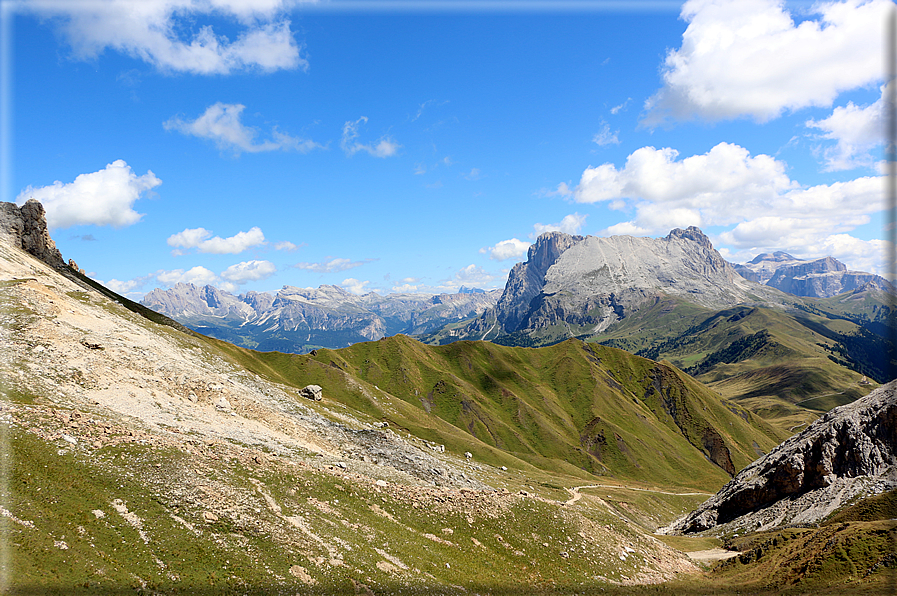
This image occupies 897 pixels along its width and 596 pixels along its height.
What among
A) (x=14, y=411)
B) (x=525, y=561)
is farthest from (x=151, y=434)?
(x=525, y=561)

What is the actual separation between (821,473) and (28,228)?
18905 cm

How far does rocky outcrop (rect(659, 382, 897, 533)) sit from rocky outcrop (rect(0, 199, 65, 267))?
173 m

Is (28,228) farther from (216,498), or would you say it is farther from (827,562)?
(827,562)

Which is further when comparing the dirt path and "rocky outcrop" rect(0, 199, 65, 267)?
"rocky outcrop" rect(0, 199, 65, 267)

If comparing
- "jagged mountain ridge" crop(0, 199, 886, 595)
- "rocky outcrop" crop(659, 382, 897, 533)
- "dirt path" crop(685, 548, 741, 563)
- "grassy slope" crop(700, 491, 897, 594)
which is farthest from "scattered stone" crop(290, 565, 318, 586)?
"rocky outcrop" crop(659, 382, 897, 533)

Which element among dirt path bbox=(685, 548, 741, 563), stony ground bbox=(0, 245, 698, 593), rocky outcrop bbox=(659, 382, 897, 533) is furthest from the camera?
rocky outcrop bbox=(659, 382, 897, 533)

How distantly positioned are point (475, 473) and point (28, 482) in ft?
235

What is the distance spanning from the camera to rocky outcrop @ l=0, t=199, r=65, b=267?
10931cm

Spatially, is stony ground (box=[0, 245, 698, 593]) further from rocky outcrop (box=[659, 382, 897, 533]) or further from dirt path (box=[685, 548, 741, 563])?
rocky outcrop (box=[659, 382, 897, 533])

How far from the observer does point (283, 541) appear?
32.5 m

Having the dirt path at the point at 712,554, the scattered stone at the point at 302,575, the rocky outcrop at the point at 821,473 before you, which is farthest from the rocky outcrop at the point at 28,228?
the rocky outcrop at the point at 821,473

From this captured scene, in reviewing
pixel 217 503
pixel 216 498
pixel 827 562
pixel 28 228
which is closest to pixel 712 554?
pixel 827 562

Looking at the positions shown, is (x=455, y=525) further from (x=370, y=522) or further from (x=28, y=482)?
(x=28, y=482)

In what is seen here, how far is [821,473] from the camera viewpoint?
8169 cm
